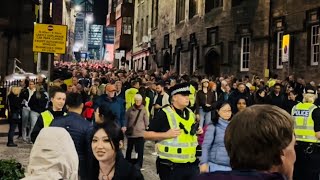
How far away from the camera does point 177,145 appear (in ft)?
19.9

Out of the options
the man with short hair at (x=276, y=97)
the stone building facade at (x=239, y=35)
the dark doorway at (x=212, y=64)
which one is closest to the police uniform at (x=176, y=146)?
the man with short hair at (x=276, y=97)

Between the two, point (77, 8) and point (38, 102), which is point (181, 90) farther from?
point (77, 8)

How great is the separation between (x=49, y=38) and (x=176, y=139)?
965cm

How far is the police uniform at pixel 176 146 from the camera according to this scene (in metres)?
6.04

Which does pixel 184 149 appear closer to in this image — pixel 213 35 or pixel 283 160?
pixel 283 160

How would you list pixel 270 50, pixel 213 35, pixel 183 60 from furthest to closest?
1. pixel 183 60
2. pixel 213 35
3. pixel 270 50

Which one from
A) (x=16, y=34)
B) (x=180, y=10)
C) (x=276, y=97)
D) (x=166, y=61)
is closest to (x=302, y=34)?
(x=276, y=97)

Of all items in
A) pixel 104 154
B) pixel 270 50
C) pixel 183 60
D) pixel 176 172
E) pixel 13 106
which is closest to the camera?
pixel 104 154

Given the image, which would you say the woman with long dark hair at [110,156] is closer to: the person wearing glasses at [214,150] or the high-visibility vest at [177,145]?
the high-visibility vest at [177,145]

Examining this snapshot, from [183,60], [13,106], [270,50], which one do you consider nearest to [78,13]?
[183,60]

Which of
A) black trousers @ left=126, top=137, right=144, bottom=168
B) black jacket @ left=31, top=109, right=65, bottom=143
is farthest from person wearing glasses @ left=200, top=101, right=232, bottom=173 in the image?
black trousers @ left=126, top=137, right=144, bottom=168

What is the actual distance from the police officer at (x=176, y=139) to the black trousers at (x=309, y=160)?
2.83m

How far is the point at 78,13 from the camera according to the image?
135500mm

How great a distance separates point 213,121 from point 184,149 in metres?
0.79
